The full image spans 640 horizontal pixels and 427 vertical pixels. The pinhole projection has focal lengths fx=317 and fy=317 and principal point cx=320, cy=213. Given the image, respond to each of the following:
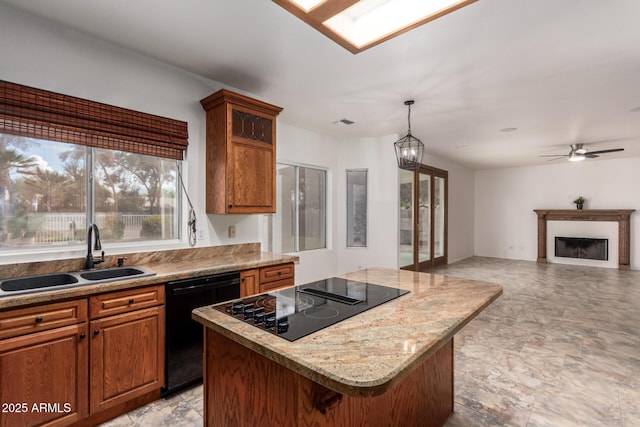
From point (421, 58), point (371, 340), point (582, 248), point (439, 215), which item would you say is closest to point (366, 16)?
point (421, 58)

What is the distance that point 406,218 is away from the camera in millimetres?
5984

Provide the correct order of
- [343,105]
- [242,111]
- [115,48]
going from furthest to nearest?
[343,105], [242,111], [115,48]

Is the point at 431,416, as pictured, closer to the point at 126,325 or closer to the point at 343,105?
the point at 126,325

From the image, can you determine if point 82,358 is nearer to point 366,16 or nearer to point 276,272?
point 276,272

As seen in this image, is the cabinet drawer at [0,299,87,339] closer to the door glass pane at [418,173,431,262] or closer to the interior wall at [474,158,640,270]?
the door glass pane at [418,173,431,262]

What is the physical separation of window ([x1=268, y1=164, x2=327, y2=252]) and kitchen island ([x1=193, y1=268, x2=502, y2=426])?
2930 millimetres

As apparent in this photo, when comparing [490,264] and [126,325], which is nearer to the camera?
[126,325]

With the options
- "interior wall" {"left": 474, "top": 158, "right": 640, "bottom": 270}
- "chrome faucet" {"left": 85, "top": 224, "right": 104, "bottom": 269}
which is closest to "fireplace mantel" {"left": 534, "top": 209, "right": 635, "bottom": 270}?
"interior wall" {"left": 474, "top": 158, "right": 640, "bottom": 270}

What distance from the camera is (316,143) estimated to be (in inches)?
195

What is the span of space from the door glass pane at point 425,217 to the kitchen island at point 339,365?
511cm

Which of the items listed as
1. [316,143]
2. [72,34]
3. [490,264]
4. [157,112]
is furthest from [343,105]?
[490,264]

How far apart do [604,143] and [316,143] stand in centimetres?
530

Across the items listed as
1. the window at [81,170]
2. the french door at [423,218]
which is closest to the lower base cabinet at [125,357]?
the window at [81,170]

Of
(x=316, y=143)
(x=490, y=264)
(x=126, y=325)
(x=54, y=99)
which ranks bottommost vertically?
(x=490, y=264)
